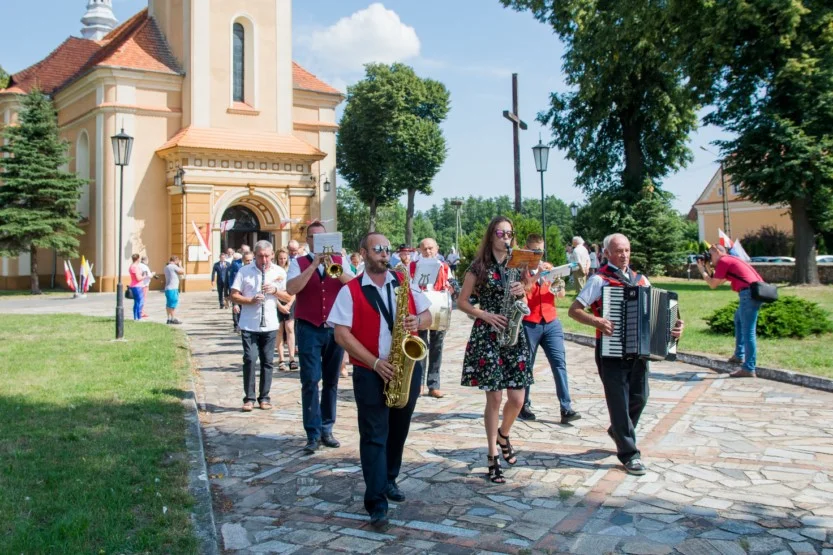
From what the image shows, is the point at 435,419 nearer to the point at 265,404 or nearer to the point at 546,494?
the point at 265,404

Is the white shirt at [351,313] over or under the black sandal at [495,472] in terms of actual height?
over

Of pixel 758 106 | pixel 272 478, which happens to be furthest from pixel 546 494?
pixel 758 106

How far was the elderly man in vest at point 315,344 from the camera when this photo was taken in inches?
275

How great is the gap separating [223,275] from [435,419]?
48.7 feet

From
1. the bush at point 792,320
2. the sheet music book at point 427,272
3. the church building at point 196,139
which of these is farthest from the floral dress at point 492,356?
the church building at point 196,139

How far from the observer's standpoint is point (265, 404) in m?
8.90

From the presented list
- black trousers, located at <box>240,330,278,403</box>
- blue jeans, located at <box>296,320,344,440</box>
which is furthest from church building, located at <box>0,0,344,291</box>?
blue jeans, located at <box>296,320,344,440</box>

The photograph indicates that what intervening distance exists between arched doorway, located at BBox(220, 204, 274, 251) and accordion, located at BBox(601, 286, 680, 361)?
29290 millimetres

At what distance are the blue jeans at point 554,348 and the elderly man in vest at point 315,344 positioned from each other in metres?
2.11

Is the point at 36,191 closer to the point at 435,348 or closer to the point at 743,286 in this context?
the point at 435,348

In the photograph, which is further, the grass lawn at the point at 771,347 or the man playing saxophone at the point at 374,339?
the grass lawn at the point at 771,347

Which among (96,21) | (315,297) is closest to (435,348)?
(315,297)

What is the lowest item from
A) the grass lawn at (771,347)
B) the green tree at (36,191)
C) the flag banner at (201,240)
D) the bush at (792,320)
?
the grass lawn at (771,347)

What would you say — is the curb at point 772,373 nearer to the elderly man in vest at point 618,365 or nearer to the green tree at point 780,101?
the elderly man in vest at point 618,365
